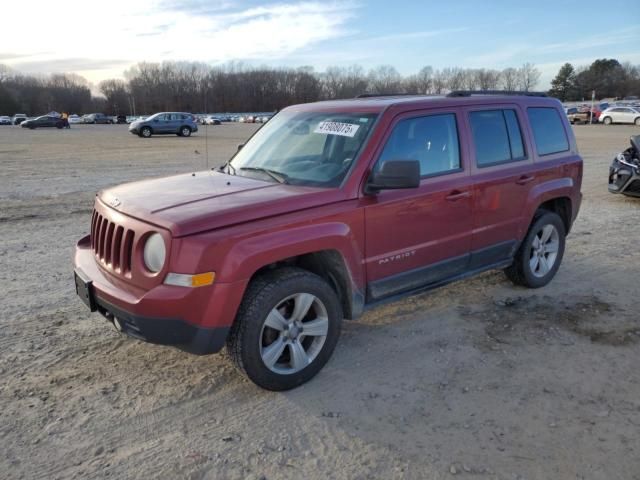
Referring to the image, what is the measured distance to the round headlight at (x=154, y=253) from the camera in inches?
122

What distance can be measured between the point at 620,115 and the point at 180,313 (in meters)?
49.3

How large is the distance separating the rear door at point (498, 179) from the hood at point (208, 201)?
1.58 metres

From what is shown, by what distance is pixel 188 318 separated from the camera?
121 inches

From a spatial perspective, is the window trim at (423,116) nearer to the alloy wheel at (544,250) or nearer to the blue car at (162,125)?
the alloy wheel at (544,250)

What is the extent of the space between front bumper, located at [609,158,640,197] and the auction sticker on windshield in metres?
7.98

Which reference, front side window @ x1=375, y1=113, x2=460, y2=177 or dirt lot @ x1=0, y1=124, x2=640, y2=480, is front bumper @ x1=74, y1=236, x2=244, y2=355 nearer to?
dirt lot @ x1=0, y1=124, x2=640, y2=480

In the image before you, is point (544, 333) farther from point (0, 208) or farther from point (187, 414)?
point (0, 208)

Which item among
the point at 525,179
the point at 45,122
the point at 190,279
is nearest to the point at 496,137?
the point at 525,179

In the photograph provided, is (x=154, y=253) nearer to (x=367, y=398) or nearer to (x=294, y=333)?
(x=294, y=333)

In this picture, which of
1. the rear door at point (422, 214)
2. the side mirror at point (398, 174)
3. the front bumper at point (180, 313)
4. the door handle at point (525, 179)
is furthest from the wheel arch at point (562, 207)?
the front bumper at point (180, 313)

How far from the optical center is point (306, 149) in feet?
13.8

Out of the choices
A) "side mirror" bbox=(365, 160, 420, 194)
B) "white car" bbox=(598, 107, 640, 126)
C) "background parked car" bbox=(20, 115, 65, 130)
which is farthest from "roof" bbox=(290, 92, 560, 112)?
"background parked car" bbox=(20, 115, 65, 130)

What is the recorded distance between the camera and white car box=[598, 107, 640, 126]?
42.2 metres

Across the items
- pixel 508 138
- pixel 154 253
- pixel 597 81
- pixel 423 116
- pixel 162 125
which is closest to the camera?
pixel 154 253
